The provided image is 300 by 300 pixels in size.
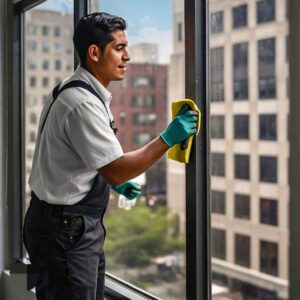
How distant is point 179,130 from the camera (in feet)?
5.06

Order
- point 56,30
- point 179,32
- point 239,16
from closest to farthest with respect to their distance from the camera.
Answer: point 239,16, point 179,32, point 56,30

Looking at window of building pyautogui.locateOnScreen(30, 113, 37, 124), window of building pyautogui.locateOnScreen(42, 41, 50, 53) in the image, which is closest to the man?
window of building pyautogui.locateOnScreen(30, 113, 37, 124)

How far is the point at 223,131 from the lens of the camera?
1797mm

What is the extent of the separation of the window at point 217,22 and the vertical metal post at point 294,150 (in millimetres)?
429

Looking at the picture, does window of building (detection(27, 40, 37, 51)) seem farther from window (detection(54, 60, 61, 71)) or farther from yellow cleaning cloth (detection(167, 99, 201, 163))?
yellow cleaning cloth (detection(167, 99, 201, 163))

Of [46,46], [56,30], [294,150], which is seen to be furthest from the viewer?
[46,46]

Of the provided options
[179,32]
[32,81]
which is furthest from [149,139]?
[32,81]

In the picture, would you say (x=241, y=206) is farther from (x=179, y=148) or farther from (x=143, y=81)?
(x=143, y=81)

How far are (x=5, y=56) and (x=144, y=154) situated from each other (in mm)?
1718

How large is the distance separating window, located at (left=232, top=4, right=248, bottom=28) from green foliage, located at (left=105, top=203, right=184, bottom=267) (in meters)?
1.10

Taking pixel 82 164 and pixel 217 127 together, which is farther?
pixel 217 127

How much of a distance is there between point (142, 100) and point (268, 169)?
53.4 inches

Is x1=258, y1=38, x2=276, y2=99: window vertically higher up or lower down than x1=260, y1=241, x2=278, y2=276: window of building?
higher up

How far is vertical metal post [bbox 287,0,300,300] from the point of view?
132 cm
